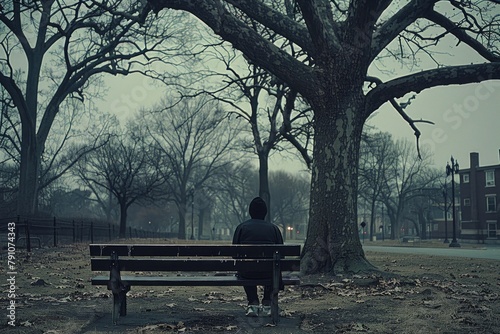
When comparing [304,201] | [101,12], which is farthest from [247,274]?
[304,201]

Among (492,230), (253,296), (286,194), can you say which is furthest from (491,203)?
(253,296)

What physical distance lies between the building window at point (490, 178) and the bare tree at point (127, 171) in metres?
35.5

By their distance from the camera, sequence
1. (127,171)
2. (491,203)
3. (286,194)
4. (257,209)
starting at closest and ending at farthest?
1. (257,209)
2. (127,171)
3. (491,203)
4. (286,194)

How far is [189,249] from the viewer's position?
20.6ft

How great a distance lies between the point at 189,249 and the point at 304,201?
3393 inches

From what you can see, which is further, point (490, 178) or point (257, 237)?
point (490, 178)

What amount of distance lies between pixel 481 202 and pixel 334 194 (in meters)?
55.2

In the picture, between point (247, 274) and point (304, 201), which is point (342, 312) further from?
point (304, 201)

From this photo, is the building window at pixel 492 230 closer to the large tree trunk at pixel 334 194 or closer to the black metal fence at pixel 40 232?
the black metal fence at pixel 40 232

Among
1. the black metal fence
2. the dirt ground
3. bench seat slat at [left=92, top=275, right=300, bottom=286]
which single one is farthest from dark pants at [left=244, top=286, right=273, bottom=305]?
the black metal fence

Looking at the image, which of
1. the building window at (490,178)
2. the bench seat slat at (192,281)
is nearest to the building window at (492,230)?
the building window at (490,178)

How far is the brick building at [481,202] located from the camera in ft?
192

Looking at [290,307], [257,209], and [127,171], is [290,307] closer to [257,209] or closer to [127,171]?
[257,209]

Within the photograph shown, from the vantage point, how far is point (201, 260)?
624 centimetres
